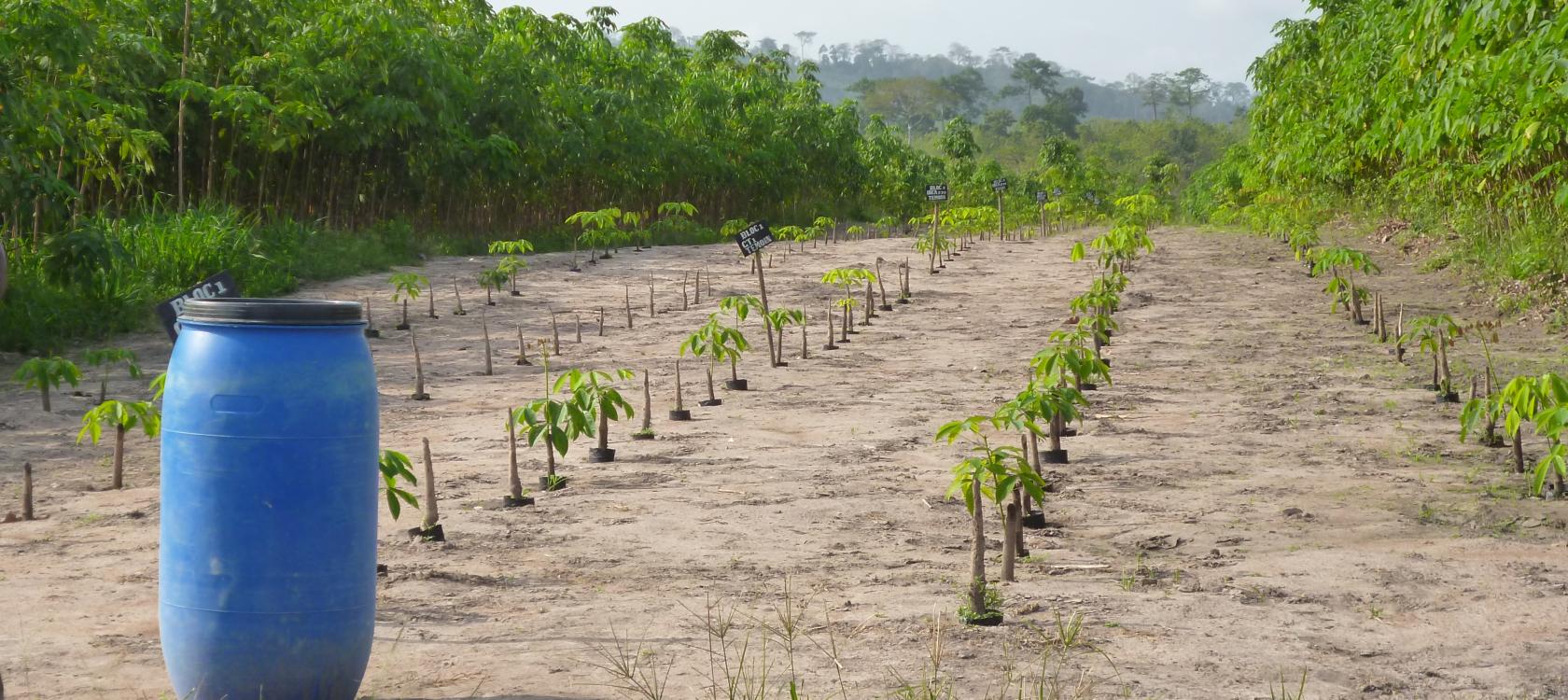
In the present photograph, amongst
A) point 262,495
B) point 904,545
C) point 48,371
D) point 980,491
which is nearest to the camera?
point 262,495

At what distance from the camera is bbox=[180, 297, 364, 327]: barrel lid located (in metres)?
3.28

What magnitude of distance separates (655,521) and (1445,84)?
Answer: 694cm

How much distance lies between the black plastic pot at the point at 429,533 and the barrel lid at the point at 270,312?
2.30m

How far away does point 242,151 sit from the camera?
61.1ft

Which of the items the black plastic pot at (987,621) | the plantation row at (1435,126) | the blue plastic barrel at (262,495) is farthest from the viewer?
the plantation row at (1435,126)

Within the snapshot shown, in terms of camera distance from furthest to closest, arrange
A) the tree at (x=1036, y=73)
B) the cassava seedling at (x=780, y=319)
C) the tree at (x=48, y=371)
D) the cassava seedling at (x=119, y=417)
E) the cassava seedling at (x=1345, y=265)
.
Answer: the tree at (x=1036, y=73), the cassava seedling at (x=1345, y=265), the cassava seedling at (x=780, y=319), the tree at (x=48, y=371), the cassava seedling at (x=119, y=417)

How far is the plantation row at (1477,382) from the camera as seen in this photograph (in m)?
4.45

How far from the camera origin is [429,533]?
18.2 ft

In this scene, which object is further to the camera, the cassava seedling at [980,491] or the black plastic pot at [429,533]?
the black plastic pot at [429,533]

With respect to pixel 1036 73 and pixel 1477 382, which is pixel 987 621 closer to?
pixel 1477 382

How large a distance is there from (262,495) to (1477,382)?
822 centimetres

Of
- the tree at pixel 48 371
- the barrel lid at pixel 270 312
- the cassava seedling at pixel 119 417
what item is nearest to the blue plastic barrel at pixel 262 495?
the barrel lid at pixel 270 312

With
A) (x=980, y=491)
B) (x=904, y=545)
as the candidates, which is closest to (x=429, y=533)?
(x=904, y=545)

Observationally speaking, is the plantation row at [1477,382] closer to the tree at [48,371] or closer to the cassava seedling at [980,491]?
the cassava seedling at [980,491]
